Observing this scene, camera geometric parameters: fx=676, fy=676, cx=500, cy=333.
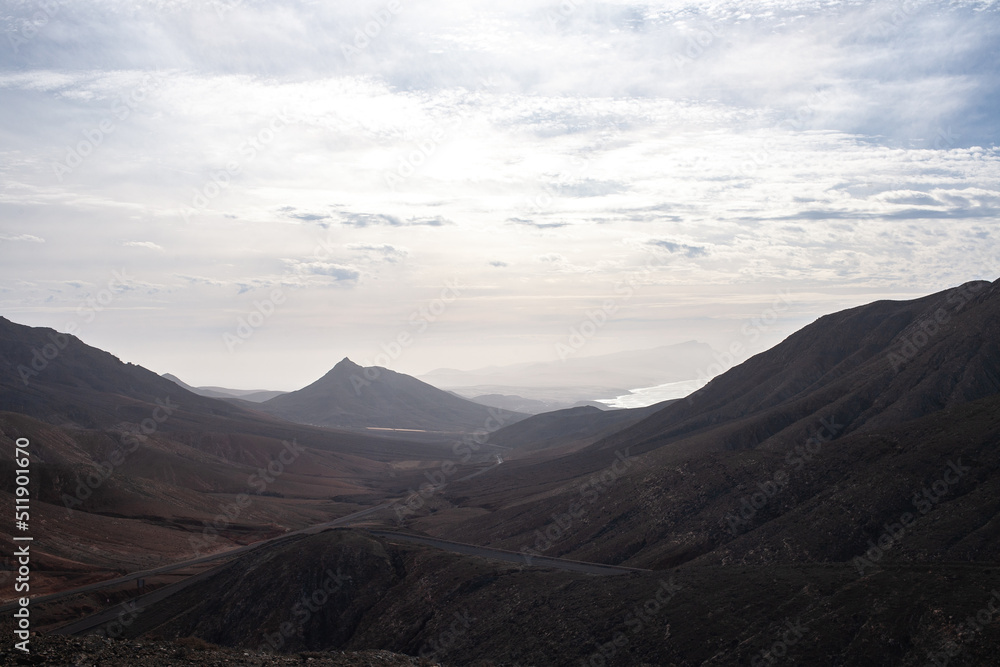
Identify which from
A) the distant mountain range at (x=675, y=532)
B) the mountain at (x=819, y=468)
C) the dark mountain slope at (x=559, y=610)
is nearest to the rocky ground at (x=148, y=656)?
the dark mountain slope at (x=559, y=610)

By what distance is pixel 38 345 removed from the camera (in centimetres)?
19212

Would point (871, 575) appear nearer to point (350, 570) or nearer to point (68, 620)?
point (350, 570)

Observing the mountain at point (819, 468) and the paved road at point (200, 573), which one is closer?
the mountain at point (819, 468)

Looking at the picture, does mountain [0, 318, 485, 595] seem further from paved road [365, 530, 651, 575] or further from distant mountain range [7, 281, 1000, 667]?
paved road [365, 530, 651, 575]

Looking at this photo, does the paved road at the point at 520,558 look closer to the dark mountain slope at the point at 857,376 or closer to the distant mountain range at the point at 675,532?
the distant mountain range at the point at 675,532

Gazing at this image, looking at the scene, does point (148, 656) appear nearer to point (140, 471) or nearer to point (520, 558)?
point (520, 558)

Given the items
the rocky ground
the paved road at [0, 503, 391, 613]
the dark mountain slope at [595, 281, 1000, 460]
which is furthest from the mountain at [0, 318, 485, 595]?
the dark mountain slope at [595, 281, 1000, 460]

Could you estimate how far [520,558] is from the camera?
6312 cm

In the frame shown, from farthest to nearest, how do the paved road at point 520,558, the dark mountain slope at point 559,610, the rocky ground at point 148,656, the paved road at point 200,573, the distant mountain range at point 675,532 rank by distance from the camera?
the paved road at point 200,573 → the paved road at point 520,558 → the distant mountain range at point 675,532 → the dark mountain slope at point 559,610 → the rocky ground at point 148,656

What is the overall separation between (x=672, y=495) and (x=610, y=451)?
54636 millimetres

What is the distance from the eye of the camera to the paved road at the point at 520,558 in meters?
52.9

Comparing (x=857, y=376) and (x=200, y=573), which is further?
(x=857, y=376)

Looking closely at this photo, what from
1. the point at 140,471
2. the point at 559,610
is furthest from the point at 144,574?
the point at 140,471

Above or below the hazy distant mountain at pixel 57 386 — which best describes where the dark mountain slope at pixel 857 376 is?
below
